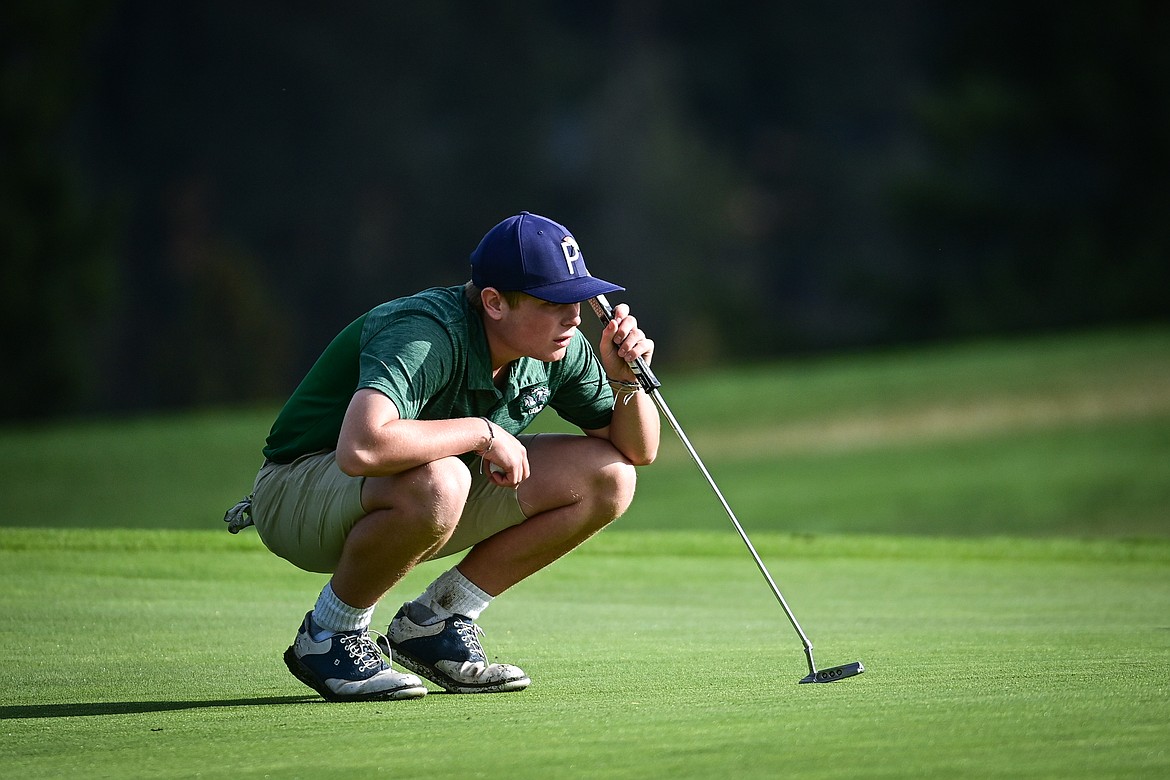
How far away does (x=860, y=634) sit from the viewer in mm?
3398

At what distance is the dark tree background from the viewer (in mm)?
22016

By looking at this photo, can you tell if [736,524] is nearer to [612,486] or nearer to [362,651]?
[612,486]

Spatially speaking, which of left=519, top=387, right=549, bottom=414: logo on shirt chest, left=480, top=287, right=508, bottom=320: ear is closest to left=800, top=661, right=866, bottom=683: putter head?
left=519, top=387, right=549, bottom=414: logo on shirt chest

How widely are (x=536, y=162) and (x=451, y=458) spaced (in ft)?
A: 82.2

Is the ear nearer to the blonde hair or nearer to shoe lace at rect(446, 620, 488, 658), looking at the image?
the blonde hair

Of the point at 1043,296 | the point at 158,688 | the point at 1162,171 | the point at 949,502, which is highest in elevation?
the point at 1162,171

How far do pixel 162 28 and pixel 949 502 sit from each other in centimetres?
2027

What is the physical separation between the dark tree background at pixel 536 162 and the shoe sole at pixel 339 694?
19.6 m

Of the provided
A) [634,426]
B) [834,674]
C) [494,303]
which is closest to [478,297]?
[494,303]

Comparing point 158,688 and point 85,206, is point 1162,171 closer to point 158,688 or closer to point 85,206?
point 85,206

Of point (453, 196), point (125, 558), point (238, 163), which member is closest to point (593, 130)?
point (453, 196)

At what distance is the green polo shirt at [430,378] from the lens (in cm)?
260

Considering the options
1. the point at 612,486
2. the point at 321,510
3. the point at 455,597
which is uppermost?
the point at 612,486

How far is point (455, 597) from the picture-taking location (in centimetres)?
293
